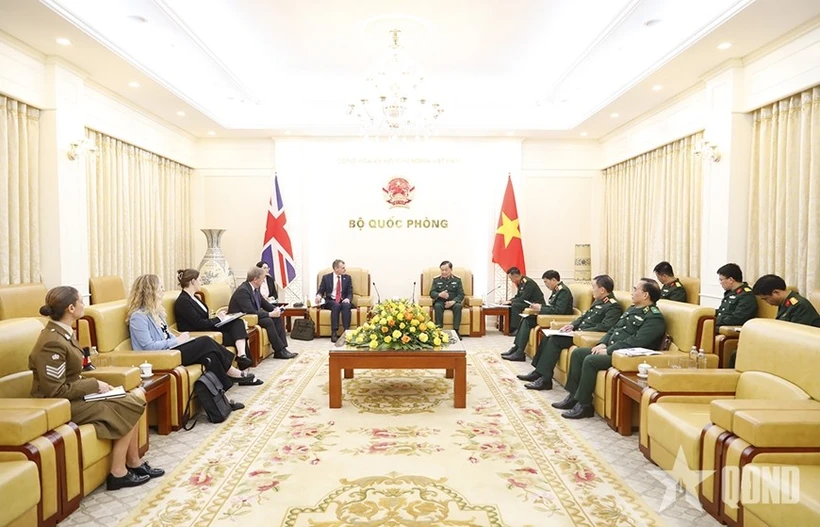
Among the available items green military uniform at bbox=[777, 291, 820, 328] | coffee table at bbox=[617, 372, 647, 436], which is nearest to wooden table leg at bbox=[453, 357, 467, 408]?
coffee table at bbox=[617, 372, 647, 436]

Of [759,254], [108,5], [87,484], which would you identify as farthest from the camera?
[759,254]

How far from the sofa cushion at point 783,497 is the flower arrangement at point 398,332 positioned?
2.78 metres

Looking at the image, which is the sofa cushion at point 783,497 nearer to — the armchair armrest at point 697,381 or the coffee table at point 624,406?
the armchair armrest at point 697,381

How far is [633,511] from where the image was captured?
276 cm

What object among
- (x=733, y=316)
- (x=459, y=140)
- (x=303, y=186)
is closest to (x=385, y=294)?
(x=303, y=186)

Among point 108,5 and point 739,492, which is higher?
point 108,5

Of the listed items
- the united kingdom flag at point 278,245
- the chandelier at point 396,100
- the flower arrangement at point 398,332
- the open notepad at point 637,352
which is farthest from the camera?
the united kingdom flag at point 278,245

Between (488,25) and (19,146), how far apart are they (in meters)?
5.33

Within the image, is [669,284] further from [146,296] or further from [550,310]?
[146,296]

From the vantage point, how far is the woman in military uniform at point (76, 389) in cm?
287

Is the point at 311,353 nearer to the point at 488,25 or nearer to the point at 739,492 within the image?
the point at 488,25

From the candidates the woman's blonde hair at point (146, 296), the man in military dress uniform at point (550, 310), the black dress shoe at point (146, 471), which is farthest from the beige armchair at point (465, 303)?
the black dress shoe at point (146, 471)

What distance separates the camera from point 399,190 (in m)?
9.52

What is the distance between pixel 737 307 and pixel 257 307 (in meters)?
5.66
